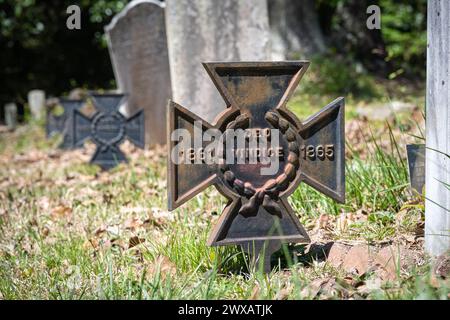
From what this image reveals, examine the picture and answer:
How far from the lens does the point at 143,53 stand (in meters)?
7.90

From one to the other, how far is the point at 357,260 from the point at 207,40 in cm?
364

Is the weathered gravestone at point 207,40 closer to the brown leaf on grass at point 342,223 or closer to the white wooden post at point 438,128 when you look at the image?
the brown leaf on grass at point 342,223

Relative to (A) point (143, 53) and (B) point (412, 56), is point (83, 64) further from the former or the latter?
(A) point (143, 53)

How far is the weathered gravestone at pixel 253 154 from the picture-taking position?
106 inches

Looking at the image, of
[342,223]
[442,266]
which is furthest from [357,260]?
[342,223]

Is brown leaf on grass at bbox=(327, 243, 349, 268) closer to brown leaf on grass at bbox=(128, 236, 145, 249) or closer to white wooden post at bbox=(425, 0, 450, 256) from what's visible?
white wooden post at bbox=(425, 0, 450, 256)

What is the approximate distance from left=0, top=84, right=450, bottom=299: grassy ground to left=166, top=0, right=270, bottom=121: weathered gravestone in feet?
4.30

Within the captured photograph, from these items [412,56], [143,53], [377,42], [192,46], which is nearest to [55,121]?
[143,53]

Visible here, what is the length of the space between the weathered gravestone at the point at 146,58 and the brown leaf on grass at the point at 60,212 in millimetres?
3638

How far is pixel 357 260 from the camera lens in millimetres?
2672

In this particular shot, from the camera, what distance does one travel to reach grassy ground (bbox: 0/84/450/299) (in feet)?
7.76

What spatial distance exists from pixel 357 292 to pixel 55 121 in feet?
28.8

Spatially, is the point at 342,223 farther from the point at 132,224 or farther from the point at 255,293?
the point at 132,224

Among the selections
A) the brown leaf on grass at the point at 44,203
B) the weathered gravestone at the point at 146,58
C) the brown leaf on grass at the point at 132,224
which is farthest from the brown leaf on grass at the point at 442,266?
the weathered gravestone at the point at 146,58
